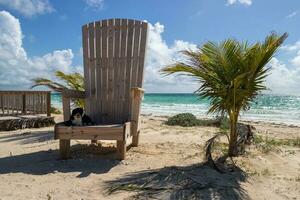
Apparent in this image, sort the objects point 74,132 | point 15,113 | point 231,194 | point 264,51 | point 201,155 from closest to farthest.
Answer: point 231,194 < point 264,51 < point 74,132 < point 201,155 < point 15,113

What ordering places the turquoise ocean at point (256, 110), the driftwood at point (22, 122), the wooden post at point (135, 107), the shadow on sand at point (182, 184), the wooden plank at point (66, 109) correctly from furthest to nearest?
1. the turquoise ocean at point (256, 110)
2. the driftwood at point (22, 122)
3. the wooden plank at point (66, 109)
4. the wooden post at point (135, 107)
5. the shadow on sand at point (182, 184)

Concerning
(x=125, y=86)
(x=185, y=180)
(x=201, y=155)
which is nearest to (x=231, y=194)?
(x=185, y=180)

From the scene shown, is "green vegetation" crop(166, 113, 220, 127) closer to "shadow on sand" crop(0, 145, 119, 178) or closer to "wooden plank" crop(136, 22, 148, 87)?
"wooden plank" crop(136, 22, 148, 87)

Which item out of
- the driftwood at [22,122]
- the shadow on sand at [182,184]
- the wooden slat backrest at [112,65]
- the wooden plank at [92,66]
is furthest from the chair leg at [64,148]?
the driftwood at [22,122]

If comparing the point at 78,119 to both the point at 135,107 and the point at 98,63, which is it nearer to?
the point at 135,107

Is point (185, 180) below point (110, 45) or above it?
below

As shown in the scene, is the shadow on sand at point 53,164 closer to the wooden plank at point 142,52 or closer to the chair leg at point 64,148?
the chair leg at point 64,148

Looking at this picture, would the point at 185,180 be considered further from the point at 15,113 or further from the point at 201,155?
the point at 15,113

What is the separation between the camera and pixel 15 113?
9.12 metres

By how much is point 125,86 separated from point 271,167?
8.05ft

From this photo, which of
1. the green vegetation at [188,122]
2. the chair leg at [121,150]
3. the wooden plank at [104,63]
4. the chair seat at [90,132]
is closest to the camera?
the chair seat at [90,132]

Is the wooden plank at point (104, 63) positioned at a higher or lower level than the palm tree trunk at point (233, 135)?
higher

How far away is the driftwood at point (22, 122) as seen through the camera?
805 centimetres

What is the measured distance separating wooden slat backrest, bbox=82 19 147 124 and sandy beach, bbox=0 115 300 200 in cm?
66
